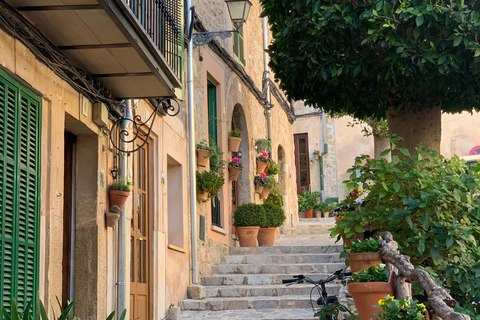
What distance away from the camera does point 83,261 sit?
7.04 meters

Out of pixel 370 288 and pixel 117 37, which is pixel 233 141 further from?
pixel 370 288

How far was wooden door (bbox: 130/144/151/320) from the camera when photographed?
28.1ft

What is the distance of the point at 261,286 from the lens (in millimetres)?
10438

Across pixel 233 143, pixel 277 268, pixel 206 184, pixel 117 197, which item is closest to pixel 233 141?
pixel 233 143

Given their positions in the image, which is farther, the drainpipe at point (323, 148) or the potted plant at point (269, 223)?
the drainpipe at point (323, 148)

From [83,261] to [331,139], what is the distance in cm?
1853

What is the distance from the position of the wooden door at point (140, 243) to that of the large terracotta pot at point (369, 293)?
3636 millimetres

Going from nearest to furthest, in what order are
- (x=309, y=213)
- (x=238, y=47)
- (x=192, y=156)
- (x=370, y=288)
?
1. (x=370, y=288)
2. (x=192, y=156)
3. (x=238, y=47)
4. (x=309, y=213)

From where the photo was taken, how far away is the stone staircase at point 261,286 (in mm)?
9344

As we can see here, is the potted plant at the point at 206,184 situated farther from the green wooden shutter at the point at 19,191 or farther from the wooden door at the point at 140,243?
the green wooden shutter at the point at 19,191

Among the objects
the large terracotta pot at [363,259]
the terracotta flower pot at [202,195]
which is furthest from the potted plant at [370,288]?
the terracotta flower pot at [202,195]

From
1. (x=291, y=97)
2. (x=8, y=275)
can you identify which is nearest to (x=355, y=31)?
(x=291, y=97)

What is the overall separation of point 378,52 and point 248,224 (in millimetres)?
5950

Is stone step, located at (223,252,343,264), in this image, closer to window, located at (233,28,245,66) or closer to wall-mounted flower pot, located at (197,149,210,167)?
wall-mounted flower pot, located at (197,149,210,167)
